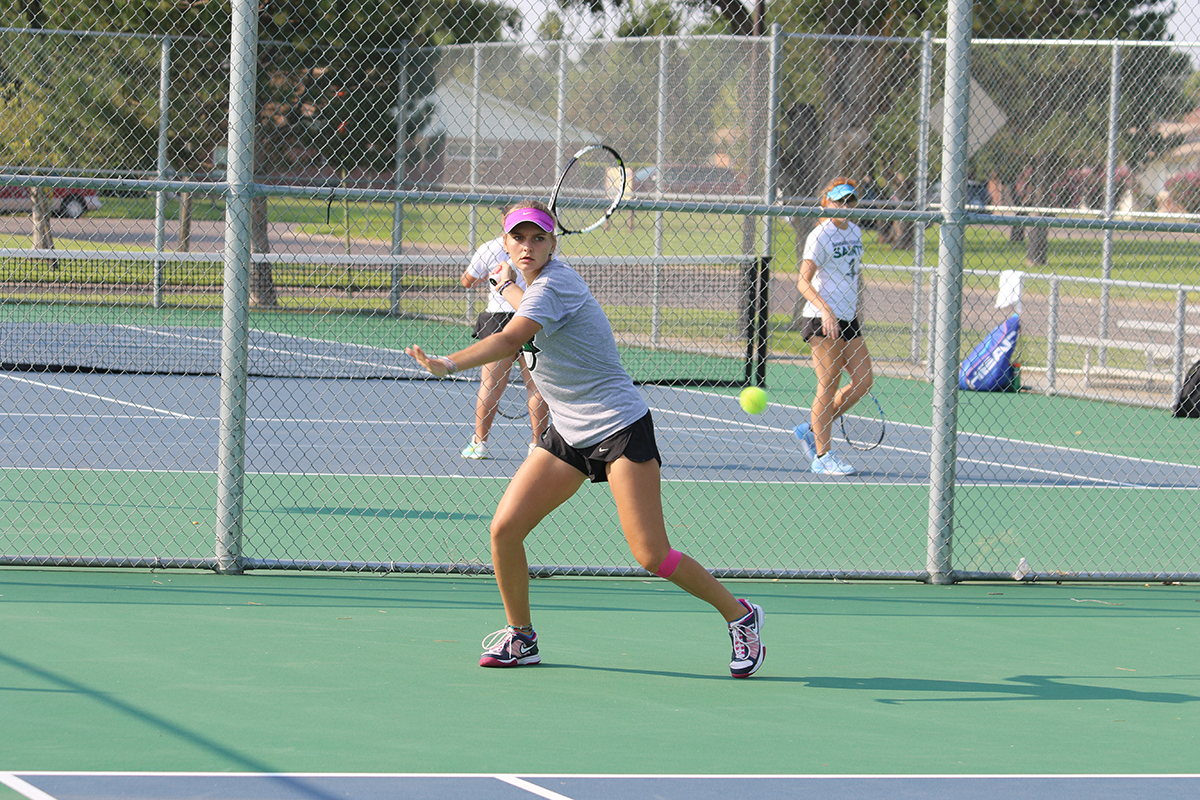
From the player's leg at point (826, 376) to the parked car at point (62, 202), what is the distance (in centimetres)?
1027

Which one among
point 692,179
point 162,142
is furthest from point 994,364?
point 162,142

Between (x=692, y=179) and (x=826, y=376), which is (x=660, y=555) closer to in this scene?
(x=826, y=376)

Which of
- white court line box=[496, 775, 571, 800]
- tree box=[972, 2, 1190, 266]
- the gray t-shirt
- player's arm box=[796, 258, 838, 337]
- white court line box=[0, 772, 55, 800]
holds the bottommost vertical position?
white court line box=[496, 775, 571, 800]

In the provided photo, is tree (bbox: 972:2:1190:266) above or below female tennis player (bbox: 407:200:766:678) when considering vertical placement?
above

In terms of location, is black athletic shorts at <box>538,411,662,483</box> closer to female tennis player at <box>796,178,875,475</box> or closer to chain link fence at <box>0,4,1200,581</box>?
chain link fence at <box>0,4,1200,581</box>

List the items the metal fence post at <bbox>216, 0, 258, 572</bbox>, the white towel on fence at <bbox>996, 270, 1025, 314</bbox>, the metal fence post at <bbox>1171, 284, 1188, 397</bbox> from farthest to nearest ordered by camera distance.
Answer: the white towel on fence at <bbox>996, 270, 1025, 314</bbox> → the metal fence post at <bbox>1171, 284, 1188, 397</bbox> → the metal fence post at <bbox>216, 0, 258, 572</bbox>

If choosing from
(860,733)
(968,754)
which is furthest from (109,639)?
(968,754)

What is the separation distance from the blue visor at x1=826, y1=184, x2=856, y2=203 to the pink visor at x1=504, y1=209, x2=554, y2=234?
→ 431 cm

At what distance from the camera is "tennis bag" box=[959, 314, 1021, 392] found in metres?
14.2

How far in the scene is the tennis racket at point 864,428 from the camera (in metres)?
11.1

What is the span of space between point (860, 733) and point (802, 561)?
2634 mm

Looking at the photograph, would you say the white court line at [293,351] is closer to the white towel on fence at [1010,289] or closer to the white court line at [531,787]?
the white towel on fence at [1010,289]

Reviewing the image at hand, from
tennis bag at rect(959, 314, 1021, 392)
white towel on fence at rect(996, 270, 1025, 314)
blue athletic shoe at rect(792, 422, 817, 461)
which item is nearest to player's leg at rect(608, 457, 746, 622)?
blue athletic shoe at rect(792, 422, 817, 461)

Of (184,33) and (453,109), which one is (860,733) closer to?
(453,109)
